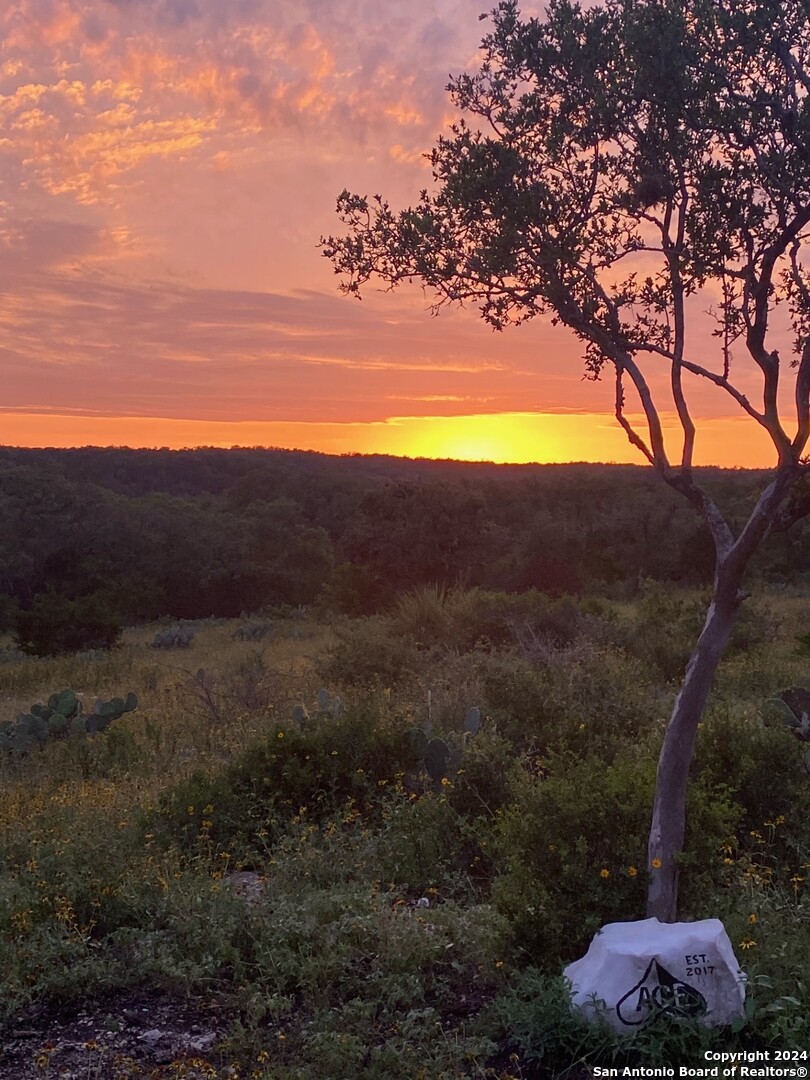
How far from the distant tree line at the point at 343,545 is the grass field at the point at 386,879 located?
1309 cm

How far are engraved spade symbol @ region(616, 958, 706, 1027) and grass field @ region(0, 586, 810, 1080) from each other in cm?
6

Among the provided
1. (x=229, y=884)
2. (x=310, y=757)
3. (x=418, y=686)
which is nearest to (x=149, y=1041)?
(x=229, y=884)

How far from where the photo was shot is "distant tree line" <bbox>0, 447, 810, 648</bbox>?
84.7ft

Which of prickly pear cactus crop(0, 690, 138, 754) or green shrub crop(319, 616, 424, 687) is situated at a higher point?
green shrub crop(319, 616, 424, 687)

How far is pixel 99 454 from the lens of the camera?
248ft

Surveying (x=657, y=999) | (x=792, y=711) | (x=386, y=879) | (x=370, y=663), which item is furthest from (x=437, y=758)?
(x=370, y=663)

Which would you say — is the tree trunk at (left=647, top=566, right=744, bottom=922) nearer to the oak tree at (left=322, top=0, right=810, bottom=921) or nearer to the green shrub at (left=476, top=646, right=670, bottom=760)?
the oak tree at (left=322, top=0, right=810, bottom=921)

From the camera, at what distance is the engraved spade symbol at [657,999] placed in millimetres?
3336

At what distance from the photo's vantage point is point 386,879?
17.8ft

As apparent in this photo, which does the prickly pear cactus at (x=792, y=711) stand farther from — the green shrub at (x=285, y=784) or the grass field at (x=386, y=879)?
the green shrub at (x=285, y=784)

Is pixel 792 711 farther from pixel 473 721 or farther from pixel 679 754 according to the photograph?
pixel 679 754

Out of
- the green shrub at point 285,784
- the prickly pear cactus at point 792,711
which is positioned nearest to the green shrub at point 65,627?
the green shrub at point 285,784

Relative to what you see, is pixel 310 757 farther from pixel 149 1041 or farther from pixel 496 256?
pixel 496 256

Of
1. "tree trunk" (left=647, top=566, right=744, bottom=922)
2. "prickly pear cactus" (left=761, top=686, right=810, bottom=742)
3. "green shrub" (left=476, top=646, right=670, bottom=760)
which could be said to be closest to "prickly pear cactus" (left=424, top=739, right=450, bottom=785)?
"green shrub" (left=476, top=646, right=670, bottom=760)
